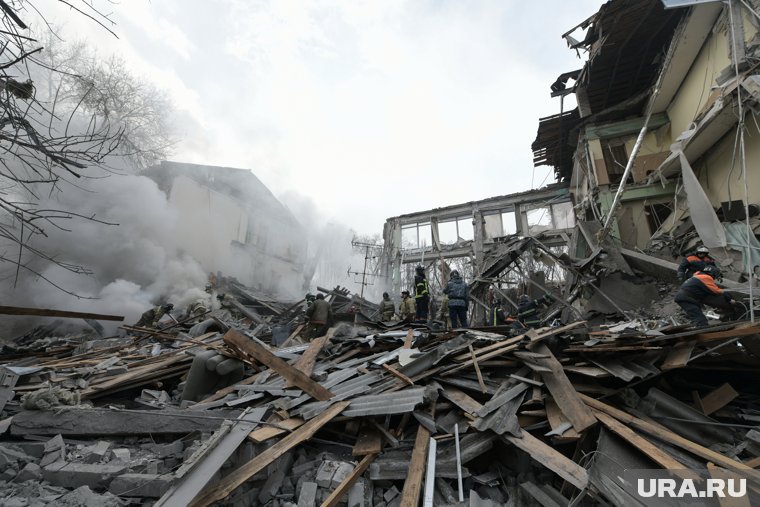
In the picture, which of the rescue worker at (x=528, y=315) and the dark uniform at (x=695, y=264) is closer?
the dark uniform at (x=695, y=264)

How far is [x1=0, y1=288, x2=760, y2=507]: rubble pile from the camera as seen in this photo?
2480mm

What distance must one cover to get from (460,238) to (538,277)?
9.16 metres

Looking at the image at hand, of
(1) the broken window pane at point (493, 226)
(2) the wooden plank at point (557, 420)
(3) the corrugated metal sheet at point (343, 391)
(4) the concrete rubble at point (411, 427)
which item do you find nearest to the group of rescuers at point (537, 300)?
(4) the concrete rubble at point (411, 427)

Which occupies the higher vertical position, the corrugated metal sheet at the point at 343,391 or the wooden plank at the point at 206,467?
the corrugated metal sheet at the point at 343,391

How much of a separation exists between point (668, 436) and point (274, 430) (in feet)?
11.3

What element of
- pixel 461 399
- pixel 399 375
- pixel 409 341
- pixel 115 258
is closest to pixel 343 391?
pixel 399 375

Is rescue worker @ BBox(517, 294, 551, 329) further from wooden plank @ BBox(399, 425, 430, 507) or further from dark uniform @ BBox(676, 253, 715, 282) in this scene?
wooden plank @ BBox(399, 425, 430, 507)

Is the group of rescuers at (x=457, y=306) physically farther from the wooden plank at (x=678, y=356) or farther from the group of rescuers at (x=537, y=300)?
the wooden plank at (x=678, y=356)

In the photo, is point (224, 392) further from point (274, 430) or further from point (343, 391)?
point (343, 391)

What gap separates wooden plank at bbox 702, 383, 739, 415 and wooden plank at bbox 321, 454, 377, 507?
3223 millimetres

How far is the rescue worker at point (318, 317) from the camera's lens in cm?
802

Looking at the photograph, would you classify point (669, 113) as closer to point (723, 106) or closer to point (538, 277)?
point (723, 106)

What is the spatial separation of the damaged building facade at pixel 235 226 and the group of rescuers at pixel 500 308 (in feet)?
24.4

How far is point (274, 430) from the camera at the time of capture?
307 centimetres
